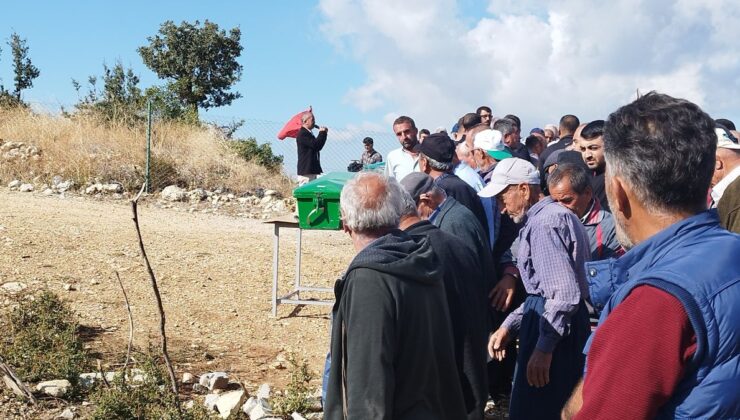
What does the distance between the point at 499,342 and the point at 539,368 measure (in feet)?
1.44

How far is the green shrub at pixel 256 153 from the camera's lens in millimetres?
16969

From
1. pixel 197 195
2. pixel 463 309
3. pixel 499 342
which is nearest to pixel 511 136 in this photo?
pixel 499 342

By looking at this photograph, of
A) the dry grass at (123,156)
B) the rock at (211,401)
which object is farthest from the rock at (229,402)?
the dry grass at (123,156)

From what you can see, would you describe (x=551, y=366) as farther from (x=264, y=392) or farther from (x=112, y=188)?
(x=112, y=188)

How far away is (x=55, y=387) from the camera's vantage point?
14.7 ft

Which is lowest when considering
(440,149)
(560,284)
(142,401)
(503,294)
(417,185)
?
(142,401)

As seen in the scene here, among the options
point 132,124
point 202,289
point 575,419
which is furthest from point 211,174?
point 575,419

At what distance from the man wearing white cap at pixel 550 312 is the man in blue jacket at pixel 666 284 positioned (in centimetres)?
167

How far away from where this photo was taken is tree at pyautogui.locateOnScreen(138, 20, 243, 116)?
2775 centimetres

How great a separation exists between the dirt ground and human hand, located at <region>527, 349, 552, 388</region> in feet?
8.10

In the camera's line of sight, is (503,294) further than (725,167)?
Yes

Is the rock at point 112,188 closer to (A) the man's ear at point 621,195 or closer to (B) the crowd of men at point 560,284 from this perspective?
(B) the crowd of men at point 560,284

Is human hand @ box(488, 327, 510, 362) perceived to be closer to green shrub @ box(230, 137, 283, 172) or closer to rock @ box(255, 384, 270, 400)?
rock @ box(255, 384, 270, 400)

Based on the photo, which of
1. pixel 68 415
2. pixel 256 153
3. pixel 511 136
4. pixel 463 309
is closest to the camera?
pixel 463 309
